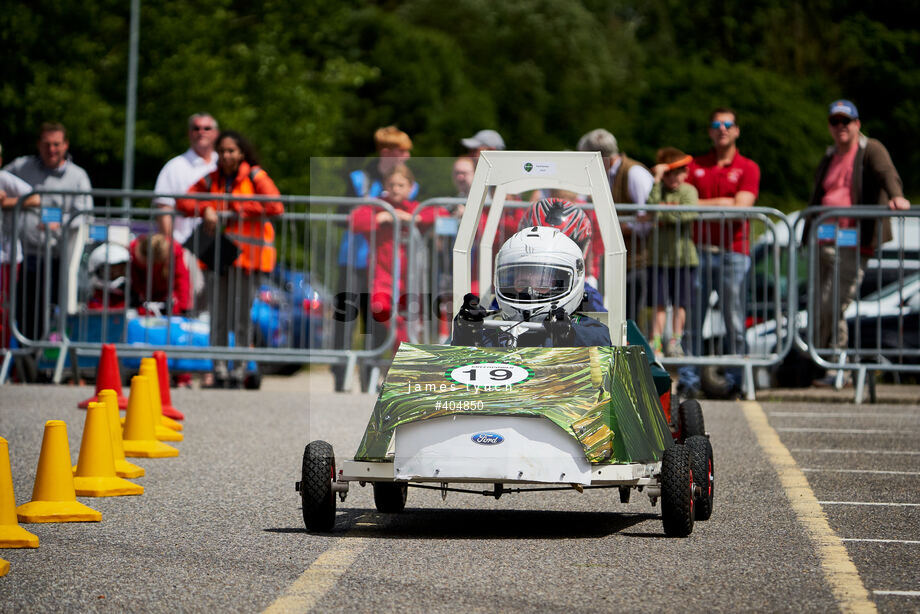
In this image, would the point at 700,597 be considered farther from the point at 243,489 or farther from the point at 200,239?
the point at 200,239

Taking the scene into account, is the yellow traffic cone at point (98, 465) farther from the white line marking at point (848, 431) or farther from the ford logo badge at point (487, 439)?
the white line marking at point (848, 431)

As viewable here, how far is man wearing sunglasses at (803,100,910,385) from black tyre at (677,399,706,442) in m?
5.41

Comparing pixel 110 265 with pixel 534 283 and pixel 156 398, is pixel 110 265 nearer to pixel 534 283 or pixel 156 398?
pixel 156 398

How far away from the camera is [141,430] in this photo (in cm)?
1067

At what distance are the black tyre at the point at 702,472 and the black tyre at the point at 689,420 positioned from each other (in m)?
1.40

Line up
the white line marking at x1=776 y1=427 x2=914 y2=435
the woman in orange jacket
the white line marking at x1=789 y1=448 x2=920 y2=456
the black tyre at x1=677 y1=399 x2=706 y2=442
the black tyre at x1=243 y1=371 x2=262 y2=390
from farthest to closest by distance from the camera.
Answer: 1. the black tyre at x1=243 y1=371 x2=262 y2=390
2. the woman in orange jacket
3. the white line marking at x1=776 y1=427 x2=914 y2=435
4. the white line marking at x1=789 y1=448 x2=920 y2=456
5. the black tyre at x1=677 y1=399 x2=706 y2=442

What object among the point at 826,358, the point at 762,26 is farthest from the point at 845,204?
the point at 762,26

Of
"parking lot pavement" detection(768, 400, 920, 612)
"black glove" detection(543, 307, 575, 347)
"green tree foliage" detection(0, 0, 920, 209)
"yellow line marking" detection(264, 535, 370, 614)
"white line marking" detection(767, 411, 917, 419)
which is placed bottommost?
"yellow line marking" detection(264, 535, 370, 614)

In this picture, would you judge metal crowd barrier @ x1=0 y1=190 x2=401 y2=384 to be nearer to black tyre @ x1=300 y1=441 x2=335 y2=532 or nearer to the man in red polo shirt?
the man in red polo shirt

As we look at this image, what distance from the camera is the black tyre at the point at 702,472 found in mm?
7898

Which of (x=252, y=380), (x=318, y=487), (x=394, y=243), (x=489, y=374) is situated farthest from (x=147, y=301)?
(x=489, y=374)

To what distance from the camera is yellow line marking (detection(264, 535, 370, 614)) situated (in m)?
6.04

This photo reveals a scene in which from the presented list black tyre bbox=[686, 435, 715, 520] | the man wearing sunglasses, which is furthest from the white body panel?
the man wearing sunglasses

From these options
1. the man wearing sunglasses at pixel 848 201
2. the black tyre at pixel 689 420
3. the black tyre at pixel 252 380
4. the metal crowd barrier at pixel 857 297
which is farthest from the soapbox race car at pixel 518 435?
the black tyre at pixel 252 380
